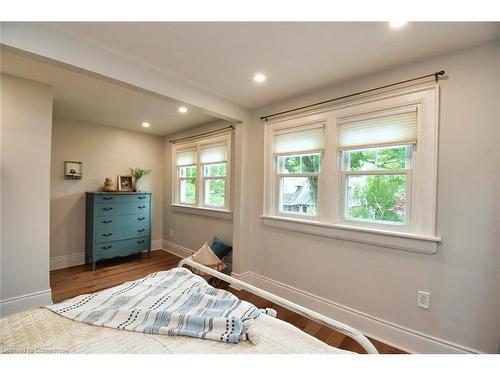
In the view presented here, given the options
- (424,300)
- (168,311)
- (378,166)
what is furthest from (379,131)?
(168,311)

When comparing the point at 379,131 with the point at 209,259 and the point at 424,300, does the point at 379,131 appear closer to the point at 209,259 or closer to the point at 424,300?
the point at 424,300

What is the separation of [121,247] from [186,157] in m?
1.83


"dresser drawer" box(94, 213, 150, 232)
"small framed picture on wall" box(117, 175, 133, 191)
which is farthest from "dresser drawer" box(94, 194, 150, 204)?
"small framed picture on wall" box(117, 175, 133, 191)

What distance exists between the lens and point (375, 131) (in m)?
1.92

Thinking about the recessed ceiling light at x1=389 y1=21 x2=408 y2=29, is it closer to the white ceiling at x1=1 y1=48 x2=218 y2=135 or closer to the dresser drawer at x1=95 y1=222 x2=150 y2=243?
the white ceiling at x1=1 y1=48 x2=218 y2=135

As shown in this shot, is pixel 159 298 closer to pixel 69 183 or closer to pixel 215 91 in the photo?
pixel 215 91

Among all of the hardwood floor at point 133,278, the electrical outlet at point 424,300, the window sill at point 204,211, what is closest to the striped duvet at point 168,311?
the hardwood floor at point 133,278

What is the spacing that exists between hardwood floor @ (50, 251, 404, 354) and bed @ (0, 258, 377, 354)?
1.06 meters

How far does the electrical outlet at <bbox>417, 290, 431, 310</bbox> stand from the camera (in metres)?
1.68

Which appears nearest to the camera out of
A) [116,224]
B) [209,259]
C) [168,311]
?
[168,311]

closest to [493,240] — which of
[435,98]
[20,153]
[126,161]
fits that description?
[435,98]

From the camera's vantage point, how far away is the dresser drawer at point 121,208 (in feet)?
11.2

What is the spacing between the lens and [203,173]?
3811mm
